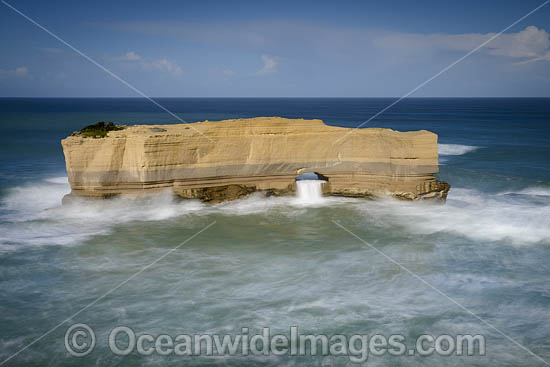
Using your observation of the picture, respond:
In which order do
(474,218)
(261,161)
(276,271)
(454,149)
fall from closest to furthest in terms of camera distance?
1. (276,271)
2. (474,218)
3. (261,161)
4. (454,149)

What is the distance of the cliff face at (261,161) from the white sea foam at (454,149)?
20.5 meters

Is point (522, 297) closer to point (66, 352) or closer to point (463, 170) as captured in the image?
point (66, 352)

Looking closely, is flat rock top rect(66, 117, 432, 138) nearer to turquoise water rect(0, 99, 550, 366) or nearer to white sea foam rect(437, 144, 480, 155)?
turquoise water rect(0, 99, 550, 366)

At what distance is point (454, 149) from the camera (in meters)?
41.3

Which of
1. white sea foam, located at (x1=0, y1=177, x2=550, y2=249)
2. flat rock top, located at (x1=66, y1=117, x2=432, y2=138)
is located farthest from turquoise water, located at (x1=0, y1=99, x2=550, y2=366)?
A: flat rock top, located at (x1=66, y1=117, x2=432, y2=138)

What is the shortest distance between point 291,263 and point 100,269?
6016 mm

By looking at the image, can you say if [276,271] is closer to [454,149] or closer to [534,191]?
[534,191]

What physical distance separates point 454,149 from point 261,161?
88.2ft

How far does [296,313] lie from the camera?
11.5 meters

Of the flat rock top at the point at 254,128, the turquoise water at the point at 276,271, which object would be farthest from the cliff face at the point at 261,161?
the turquoise water at the point at 276,271

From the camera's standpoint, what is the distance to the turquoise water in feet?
35.1

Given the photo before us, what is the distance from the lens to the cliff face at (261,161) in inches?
750

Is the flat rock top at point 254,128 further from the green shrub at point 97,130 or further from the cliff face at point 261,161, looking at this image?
the green shrub at point 97,130

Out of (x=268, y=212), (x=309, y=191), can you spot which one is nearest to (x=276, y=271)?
(x=268, y=212)
